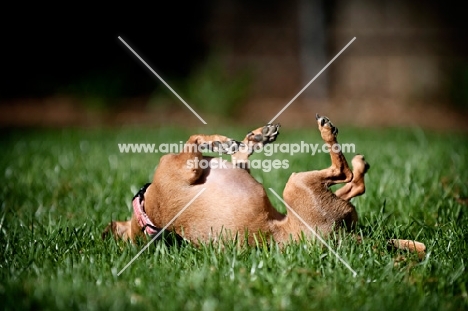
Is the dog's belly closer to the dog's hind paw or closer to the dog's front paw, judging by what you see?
the dog's hind paw

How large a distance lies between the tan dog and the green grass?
13 cm

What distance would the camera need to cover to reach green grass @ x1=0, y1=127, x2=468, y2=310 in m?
2.53

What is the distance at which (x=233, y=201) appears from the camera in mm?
3191

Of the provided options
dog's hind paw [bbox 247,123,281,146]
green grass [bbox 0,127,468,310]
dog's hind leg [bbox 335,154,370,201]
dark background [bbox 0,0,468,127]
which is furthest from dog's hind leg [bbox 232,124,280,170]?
dark background [bbox 0,0,468,127]

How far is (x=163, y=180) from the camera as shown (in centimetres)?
332

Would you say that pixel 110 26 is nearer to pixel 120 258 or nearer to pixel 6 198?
pixel 6 198

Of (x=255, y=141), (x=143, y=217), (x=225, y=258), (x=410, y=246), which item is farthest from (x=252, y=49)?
(x=225, y=258)

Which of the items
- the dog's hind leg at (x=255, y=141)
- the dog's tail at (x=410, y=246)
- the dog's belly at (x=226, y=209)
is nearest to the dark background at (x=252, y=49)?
the dog's hind leg at (x=255, y=141)

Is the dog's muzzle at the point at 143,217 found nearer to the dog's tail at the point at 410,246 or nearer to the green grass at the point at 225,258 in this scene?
the green grass at the point at 225,258

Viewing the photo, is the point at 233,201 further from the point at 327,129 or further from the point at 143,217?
the point at 327,129

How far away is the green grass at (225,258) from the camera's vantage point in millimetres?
2525

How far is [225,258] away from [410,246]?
3.13ft

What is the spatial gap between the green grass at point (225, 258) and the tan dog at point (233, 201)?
0.13m

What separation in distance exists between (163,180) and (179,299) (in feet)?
3.06
